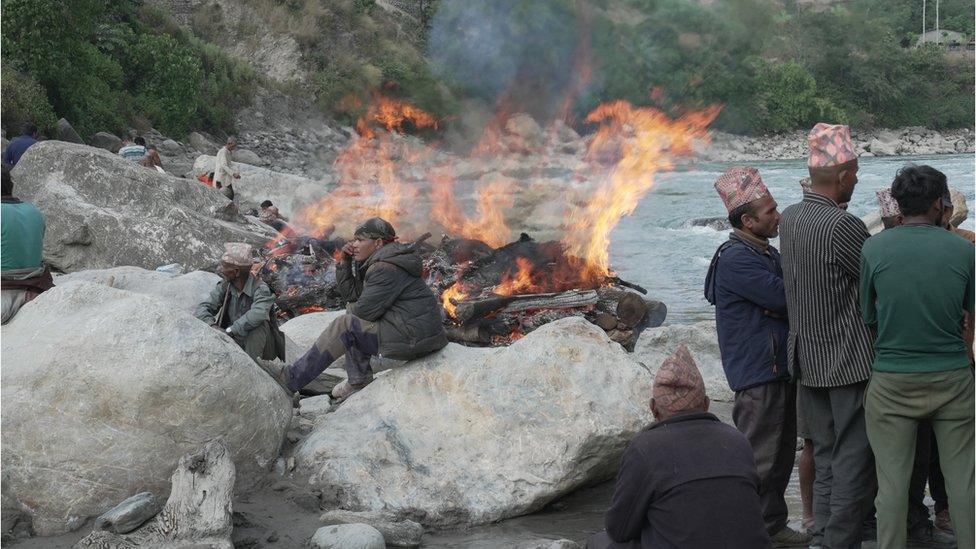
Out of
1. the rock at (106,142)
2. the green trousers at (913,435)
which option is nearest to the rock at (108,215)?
the green trousers at (913,435)

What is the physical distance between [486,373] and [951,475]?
2.79 metres

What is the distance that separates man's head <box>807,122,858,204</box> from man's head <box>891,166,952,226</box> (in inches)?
18.0

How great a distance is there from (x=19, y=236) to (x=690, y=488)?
480cm

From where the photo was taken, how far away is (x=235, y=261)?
22.1ft

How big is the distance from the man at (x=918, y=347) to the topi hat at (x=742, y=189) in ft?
2.34

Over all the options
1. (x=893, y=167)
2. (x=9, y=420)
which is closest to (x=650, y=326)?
(x=9, y=420)

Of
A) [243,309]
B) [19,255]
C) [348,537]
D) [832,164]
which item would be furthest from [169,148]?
[832,164]

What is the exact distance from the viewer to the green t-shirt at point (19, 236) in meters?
6.06

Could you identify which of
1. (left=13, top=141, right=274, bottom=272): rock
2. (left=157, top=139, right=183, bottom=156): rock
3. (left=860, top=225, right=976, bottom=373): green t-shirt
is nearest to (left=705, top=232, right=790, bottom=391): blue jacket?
(left=860, top=225, right=976, bottom=373): green t-shirt

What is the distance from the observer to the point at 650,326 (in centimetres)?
1070

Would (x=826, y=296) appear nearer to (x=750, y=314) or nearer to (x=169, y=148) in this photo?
(x=750, y=314)

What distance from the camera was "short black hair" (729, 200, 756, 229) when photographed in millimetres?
4598

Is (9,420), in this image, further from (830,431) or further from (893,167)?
(893,167)

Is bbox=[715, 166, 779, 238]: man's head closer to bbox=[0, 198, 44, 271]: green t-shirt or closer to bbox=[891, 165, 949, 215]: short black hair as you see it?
bbox=[891, 165, 949, 215]: short black hair
